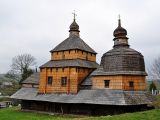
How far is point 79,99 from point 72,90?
2915 millimetres

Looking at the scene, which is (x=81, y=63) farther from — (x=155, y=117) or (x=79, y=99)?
(x=155, y=117)

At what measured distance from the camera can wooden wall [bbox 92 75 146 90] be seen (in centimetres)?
2725

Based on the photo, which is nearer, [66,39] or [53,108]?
[53,108]

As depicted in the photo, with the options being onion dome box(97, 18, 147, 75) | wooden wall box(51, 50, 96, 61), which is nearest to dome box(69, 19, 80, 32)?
wooden wall box(51, 50, 96, 61)

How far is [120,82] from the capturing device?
27.2 meters

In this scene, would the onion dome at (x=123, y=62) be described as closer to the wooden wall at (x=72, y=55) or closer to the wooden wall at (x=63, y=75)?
the wooden wall at (x=63, y=75)

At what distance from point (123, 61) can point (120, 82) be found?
2.21 metres

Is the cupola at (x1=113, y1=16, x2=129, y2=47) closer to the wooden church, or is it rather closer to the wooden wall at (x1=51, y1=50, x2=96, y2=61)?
the wooden church

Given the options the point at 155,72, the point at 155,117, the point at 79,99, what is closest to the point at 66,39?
the point at 79,99

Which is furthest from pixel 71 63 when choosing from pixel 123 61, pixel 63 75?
pixel 123 61

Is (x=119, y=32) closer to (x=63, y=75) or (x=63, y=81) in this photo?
(x=63, y=75)

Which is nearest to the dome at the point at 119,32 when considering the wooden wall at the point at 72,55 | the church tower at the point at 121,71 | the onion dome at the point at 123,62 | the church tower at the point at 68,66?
the onion dome at the point at 123,62

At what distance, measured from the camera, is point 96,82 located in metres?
29.1

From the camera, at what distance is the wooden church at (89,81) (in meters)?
26.8
